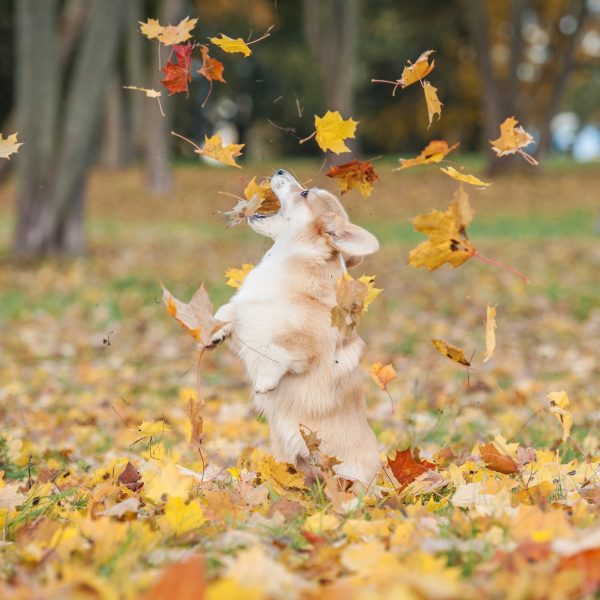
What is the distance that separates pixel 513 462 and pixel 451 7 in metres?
31.2

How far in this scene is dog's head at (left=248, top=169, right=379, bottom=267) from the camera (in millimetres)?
3209

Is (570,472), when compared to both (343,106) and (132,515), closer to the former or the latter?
(132,515)

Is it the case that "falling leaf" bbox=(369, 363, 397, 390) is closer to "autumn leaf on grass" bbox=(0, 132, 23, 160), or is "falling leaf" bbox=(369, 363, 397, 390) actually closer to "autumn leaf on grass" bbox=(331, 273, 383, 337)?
"autumn leaf on grass" bbox=(331, 273, 383, 337)

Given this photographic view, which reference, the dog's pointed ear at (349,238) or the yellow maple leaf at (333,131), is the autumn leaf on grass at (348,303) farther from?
the yellow maple leaf at (333,131)

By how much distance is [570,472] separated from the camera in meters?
3.34

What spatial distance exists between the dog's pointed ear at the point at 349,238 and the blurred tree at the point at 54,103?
9.28 meters

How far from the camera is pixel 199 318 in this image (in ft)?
10.1

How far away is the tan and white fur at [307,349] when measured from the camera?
120 inches

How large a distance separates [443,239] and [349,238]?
361mm

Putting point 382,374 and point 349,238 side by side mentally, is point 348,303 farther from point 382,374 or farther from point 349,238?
point 382,374

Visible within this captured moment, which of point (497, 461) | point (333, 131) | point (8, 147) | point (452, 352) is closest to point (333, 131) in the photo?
point (333, 131)

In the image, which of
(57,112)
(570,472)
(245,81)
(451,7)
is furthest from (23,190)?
(245,81)

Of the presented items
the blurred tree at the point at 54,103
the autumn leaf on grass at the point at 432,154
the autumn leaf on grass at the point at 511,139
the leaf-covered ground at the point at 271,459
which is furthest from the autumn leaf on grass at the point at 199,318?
the blurred tree at the point at 54,103

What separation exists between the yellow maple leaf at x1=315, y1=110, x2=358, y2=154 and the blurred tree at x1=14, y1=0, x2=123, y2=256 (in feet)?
29.7
